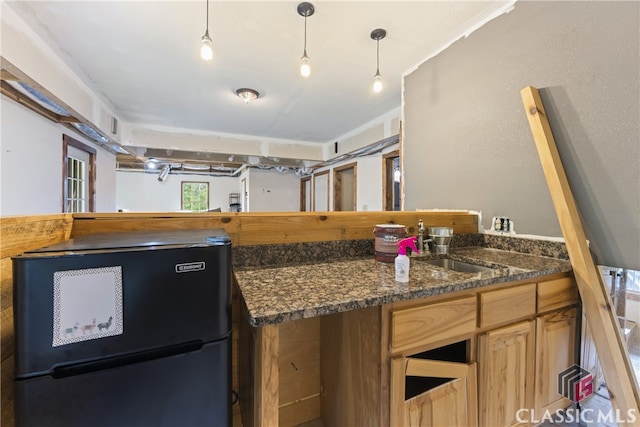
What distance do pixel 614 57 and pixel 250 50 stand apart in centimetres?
239

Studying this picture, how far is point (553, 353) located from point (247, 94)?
11.3ft

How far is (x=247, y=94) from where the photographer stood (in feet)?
10.3

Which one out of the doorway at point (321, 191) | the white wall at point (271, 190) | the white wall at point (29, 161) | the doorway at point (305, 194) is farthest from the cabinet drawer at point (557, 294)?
the white wall at point (271, 190)

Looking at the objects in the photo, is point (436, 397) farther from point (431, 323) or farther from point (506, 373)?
point (506, 373)

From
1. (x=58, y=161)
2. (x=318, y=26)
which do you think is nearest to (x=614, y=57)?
(x=318, y=26)

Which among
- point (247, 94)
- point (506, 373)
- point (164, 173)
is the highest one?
point (247, 94)

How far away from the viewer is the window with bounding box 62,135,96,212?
327 cm

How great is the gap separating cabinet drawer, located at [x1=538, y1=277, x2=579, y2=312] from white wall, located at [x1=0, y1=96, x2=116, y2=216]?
153 inches

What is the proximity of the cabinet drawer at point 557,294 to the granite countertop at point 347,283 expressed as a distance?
0.07 meters

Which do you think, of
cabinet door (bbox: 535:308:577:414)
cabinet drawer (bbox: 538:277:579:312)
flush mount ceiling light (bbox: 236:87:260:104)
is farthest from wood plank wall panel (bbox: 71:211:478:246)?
flush mount ceiling light (bbox: 236:87:260:104)

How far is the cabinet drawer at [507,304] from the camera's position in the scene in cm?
115

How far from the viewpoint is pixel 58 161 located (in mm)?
3139

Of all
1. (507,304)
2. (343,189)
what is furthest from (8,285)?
(343,189)

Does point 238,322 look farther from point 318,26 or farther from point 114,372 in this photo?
point 318,26
